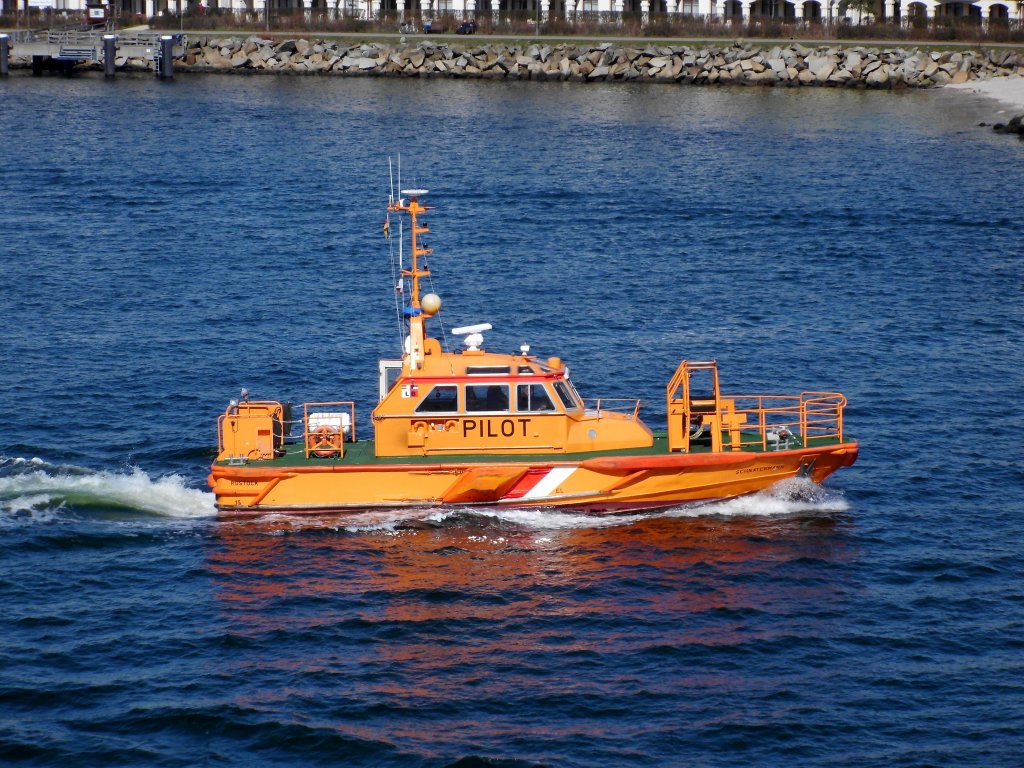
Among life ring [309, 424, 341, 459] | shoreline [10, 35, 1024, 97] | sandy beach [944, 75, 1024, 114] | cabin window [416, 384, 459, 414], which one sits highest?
shoreline [10, 35, 1024, 97]

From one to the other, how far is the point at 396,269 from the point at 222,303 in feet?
26.7

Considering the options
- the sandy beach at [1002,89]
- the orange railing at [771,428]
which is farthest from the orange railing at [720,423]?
the sandy beach at [1002,89]

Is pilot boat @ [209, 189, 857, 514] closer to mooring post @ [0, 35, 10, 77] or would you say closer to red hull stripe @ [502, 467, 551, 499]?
red hull stripe @ [502, 467, 551, 499]

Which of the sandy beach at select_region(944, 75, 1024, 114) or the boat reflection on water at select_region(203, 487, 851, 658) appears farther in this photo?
the sandy beach at select_region(944, 75, 1024, 114)

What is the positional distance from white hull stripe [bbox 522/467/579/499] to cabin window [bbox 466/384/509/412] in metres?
1.74

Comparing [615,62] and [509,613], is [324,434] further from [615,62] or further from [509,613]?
[615,62]

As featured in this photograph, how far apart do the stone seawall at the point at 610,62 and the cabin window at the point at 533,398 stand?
81.1 metres

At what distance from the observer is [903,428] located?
38.4 meters

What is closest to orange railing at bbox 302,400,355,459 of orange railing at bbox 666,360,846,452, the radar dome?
the radar dome

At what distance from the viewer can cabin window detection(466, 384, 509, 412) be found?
31.4 meters

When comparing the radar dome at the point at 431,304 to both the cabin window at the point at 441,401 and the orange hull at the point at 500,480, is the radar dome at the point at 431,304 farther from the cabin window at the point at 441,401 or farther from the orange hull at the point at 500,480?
the orange hull at the point at 500,480

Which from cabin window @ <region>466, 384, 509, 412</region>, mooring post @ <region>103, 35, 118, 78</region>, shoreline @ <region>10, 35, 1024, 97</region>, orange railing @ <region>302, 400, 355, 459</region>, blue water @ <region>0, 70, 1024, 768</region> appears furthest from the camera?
mooring post @ <region>103, 35, 118, 78</region>

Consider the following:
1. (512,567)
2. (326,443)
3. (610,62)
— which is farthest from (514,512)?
(610,62)

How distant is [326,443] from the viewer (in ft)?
105
